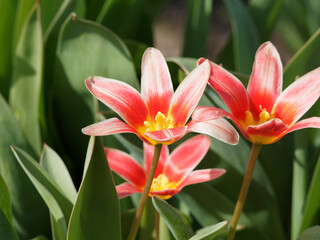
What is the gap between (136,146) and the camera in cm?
85

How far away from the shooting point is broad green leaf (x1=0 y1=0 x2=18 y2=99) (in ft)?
3.71

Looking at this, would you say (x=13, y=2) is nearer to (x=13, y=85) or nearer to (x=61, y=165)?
(x=13, y=85)

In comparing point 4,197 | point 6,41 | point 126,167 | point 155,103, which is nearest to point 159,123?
point 155,103

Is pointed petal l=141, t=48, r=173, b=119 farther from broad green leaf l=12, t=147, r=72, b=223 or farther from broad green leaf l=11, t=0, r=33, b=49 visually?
broad green leaf l=11, t=0, r=33, b=49

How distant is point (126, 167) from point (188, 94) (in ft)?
0.56

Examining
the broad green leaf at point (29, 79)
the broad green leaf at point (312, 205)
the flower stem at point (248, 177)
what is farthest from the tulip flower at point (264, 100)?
the broad green leaf at point (29, 79)

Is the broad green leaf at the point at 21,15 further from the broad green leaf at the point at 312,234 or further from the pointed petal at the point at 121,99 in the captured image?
the broad green leaf at the point at 312,234

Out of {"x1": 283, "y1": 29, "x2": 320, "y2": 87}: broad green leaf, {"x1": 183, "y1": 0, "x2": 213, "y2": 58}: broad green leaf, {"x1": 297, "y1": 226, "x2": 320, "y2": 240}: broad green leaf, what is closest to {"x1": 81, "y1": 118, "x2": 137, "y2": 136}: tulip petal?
{"x1": 297, "y1": 226, "x2": 320, "y2": 240}: broad green leaf

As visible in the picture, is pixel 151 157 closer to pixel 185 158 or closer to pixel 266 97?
pixel 185 158

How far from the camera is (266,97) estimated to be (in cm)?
65

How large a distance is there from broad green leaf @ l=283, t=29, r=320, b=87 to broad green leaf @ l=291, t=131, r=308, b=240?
100 millimetres

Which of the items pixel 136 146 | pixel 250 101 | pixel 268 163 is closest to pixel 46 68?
pixel 136 146

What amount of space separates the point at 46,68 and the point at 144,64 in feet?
1.92

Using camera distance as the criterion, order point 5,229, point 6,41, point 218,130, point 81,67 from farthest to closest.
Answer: point 6,41 → point 81,67 → point 5,229 → point 218,130
